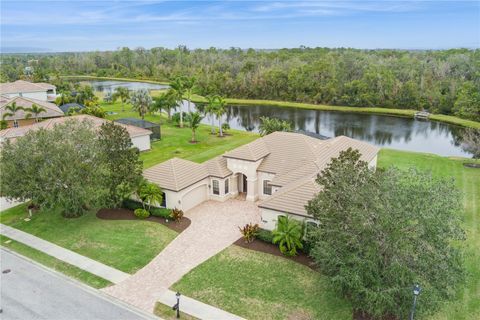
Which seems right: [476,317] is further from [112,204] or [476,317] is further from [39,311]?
[112,204]

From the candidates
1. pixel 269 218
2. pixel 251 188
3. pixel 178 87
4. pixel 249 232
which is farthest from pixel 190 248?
pixel 178 87

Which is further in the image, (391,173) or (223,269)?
(223,269)

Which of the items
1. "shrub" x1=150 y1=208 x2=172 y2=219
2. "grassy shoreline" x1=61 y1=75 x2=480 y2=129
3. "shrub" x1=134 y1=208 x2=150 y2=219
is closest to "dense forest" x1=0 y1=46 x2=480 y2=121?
"grassy shoreline" x1=61 y1=75 x2=480 y2=129

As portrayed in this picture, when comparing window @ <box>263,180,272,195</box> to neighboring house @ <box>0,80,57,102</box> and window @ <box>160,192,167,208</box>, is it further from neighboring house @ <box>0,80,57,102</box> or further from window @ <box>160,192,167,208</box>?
neighboring house @ <box>0,80,57,102</box>

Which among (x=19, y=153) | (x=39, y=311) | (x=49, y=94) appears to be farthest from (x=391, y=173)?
(x=49, y=94)

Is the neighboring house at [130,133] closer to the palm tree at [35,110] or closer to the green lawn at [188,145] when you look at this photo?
the green lawn at [188,145]
